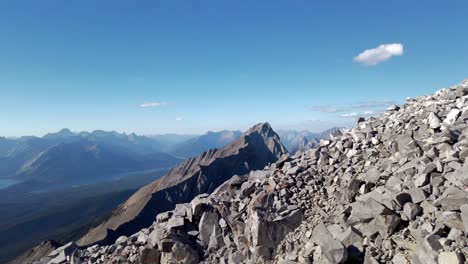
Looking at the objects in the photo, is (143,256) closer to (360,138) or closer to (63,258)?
(63,258)

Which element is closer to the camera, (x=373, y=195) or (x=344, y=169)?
(x=373, y=195)

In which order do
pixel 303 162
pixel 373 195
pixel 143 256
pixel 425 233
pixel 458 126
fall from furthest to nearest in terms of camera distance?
pixel 303 162 < pixel 143 256 < pixel 458 126 < pixel 373 195 < pixel 425 233

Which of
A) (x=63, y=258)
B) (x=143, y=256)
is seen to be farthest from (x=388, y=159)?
(x=63, y=258)

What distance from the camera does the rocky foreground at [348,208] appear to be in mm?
13672

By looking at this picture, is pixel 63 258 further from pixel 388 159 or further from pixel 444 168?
pixel 444 168

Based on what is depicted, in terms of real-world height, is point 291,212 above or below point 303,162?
below

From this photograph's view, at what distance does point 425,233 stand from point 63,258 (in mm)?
27486

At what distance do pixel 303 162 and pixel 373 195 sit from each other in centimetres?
928

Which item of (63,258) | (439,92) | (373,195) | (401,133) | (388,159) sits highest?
(439,92)

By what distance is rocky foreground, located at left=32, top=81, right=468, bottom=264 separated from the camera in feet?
44.9

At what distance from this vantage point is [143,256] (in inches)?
917

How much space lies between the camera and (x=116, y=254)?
2461cm

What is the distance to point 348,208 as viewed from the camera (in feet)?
56.6

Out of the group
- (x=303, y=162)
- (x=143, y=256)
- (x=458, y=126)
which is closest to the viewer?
(x=458, y=126)
